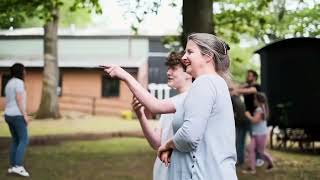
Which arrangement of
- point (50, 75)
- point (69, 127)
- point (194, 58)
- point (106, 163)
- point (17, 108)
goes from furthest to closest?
point (50, 75)
point (69, 127)
point (106, 163)
point (17, 108)
point (194, 58)

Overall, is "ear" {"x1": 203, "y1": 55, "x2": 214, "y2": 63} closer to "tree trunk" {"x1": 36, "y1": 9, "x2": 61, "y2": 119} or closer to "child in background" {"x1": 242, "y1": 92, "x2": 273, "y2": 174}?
"child in background" {"x1": 242, "y1": 92, "x2": 273, "y2": 174}

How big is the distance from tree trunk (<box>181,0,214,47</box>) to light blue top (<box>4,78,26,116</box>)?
3627mm

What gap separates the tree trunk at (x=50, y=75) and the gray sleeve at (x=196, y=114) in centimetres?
2536

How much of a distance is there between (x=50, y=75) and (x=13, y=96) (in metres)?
19.6

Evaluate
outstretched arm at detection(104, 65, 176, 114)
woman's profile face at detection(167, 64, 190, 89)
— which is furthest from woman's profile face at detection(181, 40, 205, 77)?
woman's profile face at detection(167, 64, 190, 89)

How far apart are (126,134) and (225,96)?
17149mm

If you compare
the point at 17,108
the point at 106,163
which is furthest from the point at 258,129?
the point at 17,108

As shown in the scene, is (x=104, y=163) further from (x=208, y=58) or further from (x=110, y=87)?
(x=110, y=87)

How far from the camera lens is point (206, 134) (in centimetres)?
275

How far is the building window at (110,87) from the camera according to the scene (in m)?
34.6

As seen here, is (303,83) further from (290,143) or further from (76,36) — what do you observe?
(76,36)

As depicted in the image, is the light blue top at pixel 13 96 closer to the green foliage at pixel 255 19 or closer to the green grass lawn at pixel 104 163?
the green grass lawn at pixel 104 163

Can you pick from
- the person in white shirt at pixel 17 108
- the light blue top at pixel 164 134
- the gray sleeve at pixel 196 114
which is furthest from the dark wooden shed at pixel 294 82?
the gray sleeve at pixel 196 114

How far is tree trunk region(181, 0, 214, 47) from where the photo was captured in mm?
11094
